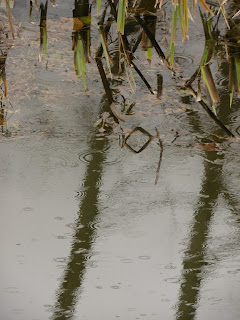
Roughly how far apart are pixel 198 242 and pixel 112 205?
36 centimetres

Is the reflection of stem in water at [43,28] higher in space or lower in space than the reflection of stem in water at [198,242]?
higher

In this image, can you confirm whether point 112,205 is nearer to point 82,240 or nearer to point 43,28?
point 82,240

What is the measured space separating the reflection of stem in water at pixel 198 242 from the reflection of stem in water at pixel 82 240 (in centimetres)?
33

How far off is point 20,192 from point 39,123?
56 cm

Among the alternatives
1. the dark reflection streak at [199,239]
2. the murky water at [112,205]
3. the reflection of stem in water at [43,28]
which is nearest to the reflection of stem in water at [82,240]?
the murky water at [112,205]

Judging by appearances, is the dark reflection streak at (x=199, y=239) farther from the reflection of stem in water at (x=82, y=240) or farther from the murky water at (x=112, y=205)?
the reflection of stem in water at (x=82, y=240)

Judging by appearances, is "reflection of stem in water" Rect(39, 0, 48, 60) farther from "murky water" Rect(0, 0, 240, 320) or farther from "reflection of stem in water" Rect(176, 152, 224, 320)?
"reflection of stem in water" Rect(176, 152, 224, 320)

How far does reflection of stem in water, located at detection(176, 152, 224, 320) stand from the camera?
2.05 meters

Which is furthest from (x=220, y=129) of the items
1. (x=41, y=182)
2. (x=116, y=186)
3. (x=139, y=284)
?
(x=139, y=284)

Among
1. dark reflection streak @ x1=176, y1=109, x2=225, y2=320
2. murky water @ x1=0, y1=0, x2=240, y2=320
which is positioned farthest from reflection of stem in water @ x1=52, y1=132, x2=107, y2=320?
dark reflection streak @ x1=176, y1=109, x2=225, y2=320

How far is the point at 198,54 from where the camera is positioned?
377 centimetres

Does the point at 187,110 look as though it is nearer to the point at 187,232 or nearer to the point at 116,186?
the point at 116,186

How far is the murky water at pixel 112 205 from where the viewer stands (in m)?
2.05

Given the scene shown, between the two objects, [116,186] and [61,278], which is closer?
[61,278]
